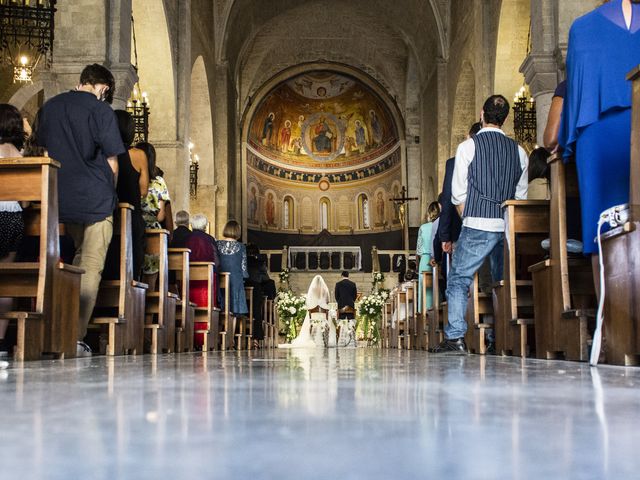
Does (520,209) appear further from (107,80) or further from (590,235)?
(107,80)

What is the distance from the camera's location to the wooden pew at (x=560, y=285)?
131 inches

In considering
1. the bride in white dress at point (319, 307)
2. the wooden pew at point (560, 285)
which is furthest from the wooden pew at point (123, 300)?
the bride in white dress at point (319, 307)

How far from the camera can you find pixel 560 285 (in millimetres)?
3412

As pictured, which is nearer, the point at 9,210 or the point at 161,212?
the point at 9,210

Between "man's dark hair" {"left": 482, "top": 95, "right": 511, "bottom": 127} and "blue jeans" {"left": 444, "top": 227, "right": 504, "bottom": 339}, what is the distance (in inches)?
25.7

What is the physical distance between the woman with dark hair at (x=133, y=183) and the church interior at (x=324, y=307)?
2cm

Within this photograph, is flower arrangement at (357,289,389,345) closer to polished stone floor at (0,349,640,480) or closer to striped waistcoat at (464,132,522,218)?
striped waistcoat at (464,132,522,218)

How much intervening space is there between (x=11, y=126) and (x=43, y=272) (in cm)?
82

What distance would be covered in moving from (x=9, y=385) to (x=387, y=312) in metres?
12.3

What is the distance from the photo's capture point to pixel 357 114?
2584 centimetres

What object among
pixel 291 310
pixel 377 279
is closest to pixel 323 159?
pixel 377 279

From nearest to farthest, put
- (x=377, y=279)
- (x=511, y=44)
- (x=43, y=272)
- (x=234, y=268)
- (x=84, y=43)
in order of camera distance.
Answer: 1. (x=43, y=272)
2. (x=84, y=43)
3. (x=234, y=268)
4. (x=511, y=44)
5. (x=377, y=279)

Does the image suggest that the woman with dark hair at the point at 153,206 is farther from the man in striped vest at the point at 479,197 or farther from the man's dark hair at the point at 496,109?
the man's dark hair at the point at 496,109

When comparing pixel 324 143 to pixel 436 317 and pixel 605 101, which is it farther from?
pixel 605 101
